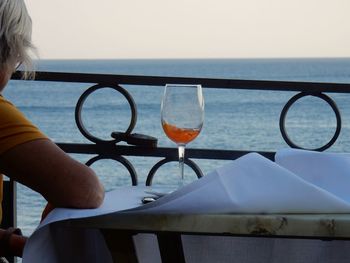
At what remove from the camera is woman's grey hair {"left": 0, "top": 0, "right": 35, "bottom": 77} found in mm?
1701

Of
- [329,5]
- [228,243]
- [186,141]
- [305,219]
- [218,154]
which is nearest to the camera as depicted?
[305,219]

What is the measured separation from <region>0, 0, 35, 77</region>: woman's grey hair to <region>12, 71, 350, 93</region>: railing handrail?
2.76 ft

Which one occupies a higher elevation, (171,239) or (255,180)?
(255,180)

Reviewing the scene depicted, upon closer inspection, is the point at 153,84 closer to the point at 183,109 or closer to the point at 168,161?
the point at 168,161

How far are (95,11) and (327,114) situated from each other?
48.6 feet

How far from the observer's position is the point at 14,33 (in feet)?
5.67

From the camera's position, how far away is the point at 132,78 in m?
2.69

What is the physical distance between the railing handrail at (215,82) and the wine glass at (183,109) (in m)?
0.92

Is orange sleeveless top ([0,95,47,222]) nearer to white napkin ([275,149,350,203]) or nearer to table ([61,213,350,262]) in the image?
table ([61,213,350,262])

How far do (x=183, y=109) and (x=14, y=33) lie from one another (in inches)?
17.2

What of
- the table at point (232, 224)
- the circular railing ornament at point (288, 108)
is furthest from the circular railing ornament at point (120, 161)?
the table at point (232, 224)

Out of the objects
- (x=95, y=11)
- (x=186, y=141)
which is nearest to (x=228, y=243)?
(x=186, y=141)

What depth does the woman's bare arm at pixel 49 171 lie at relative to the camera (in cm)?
152

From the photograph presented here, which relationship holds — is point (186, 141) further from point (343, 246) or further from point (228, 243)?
point (343, 246)
